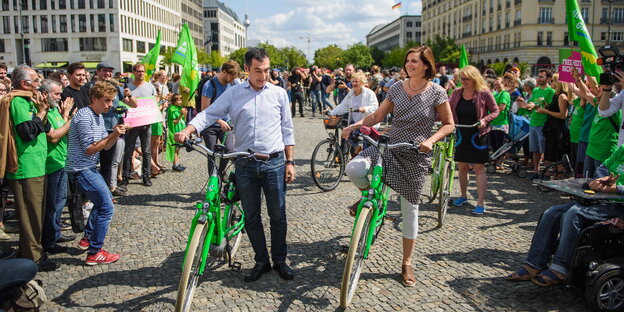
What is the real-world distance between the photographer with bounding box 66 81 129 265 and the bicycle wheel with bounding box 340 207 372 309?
2.55 meters

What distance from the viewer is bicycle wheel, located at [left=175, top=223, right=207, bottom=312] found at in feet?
11.8

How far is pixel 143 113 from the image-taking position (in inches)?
336

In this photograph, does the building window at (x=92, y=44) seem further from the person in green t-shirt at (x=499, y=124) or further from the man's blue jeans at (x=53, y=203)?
the man's blue jeans at (x=53, y=203)

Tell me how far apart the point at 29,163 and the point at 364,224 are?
10.6 ft

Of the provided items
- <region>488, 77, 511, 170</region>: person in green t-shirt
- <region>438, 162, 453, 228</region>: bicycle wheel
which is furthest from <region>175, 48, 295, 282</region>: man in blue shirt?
<region>488, 77, 511, 170</region>: person in green t-shirt

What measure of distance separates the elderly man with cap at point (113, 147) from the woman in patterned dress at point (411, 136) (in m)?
4.20

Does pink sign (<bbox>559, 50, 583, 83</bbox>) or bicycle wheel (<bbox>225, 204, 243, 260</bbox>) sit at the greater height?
pink sign (<bbox>559, 50, 583, 83</bbox>)

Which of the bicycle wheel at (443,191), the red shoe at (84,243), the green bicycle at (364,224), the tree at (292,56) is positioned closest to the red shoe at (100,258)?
the red shoe at (84,243)

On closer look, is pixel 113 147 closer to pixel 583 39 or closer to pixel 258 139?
pixel 258 139

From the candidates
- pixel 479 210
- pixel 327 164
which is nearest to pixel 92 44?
pixel 327 164

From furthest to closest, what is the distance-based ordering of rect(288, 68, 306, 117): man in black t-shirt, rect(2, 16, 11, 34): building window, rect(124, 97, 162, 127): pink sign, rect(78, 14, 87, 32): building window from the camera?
rect(78, 14, 87, 32): building window, rect(2, 16, 11, 34): building window, rect(288, 68, 306, 117): man in black t-shirt, rect(124, 97, 162, 127): pink sign

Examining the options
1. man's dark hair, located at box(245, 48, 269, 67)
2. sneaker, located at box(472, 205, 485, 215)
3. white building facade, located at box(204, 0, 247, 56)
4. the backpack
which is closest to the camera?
the backpack

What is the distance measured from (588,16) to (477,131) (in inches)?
3165

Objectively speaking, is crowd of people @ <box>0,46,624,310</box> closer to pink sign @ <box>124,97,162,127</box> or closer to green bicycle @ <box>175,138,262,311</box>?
green bicycle @ <box>175,138,262,311</box>
